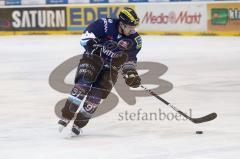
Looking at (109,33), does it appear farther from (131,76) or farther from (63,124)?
(63,124)

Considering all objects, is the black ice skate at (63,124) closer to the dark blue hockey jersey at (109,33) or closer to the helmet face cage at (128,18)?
the dark blue hockey jersey at (109,33)

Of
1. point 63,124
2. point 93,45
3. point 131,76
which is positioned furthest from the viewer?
point 63,124

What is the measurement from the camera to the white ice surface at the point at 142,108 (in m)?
6.09

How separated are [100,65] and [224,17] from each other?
1242cm

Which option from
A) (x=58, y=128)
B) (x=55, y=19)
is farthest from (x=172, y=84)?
(x=55, y=19)

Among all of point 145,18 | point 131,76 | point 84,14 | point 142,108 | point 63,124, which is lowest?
point 84,14

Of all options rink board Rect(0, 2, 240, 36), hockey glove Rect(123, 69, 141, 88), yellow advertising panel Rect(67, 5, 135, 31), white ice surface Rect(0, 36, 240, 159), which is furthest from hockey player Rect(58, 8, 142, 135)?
yellow advertising panel Rect(67, 5, 135, 31)

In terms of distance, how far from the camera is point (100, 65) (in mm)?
7047

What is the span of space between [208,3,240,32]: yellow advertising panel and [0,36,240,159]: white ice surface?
291 centimetres

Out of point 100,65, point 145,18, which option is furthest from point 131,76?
point 145,18

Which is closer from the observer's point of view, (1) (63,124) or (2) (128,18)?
(2) (128,18)

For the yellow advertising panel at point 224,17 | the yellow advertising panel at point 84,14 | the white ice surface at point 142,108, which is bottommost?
the yellow advertising panel at point 84,14

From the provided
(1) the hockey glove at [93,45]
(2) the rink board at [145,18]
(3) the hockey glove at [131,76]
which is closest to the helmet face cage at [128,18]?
(1) the hockey glove at [93,45]

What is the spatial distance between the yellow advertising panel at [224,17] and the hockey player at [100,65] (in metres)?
12.1
